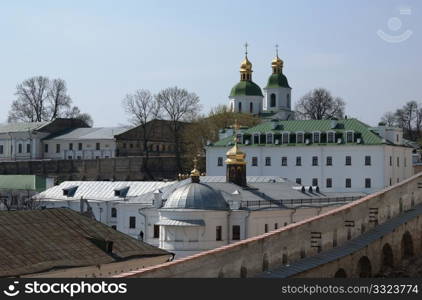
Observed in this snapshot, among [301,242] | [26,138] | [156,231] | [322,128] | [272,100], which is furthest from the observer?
[272,100]

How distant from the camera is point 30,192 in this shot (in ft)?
216

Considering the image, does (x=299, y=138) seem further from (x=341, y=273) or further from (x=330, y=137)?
(x=341, y=273)

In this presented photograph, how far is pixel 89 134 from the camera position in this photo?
8581 cm

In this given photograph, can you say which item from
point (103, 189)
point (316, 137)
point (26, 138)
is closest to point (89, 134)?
point (26, 138)

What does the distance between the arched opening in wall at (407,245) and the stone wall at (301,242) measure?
8.0 inches

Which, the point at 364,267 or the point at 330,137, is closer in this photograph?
the point at 364,267

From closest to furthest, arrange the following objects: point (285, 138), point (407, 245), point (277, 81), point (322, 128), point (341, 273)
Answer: point (341, 273), point (407, 245), point (322, 128), point (285, 138), point (277, 81)

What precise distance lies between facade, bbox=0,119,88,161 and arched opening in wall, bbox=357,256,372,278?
6623cm

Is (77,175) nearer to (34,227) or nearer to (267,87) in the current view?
(267,87)

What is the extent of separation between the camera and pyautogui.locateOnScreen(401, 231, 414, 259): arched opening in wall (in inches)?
976

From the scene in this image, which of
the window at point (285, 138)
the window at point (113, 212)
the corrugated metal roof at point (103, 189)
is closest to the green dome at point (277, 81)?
the window at point (285, 138)

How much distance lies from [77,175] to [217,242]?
37991 mm

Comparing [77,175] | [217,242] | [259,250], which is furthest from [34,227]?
[77,175]

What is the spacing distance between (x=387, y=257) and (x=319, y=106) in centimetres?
7109
